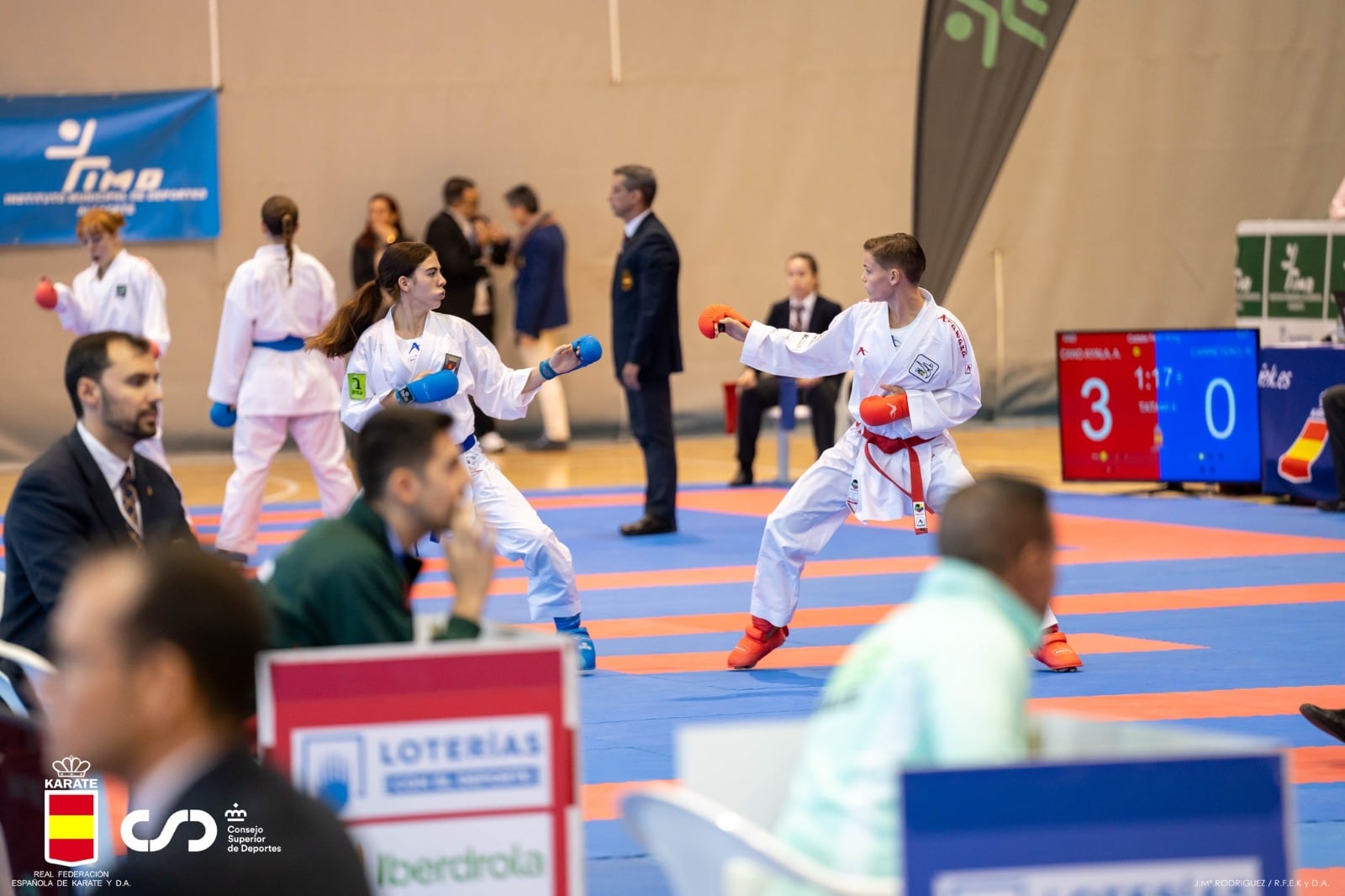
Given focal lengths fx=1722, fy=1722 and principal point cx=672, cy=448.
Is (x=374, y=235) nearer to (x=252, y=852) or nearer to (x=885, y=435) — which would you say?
(x=885, y=435)

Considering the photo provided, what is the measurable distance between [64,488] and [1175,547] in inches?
280

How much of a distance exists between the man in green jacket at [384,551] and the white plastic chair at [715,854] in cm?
69

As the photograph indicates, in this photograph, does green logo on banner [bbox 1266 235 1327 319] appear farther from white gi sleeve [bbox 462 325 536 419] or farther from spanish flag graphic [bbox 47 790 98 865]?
spanish flag graphic [bbox 47 790 98 865]

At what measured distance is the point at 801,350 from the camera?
6840mm

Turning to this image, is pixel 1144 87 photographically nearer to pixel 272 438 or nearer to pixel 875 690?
pixel 272 438

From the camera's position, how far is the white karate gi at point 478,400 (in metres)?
6.49

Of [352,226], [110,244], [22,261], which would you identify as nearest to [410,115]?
[352,226]

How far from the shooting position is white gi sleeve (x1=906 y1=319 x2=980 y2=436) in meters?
6.48

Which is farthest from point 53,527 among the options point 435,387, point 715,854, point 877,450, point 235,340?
point 235,340

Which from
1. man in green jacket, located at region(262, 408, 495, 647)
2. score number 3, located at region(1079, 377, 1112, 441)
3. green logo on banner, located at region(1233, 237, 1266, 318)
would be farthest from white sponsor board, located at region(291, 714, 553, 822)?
green logo on banner, located at region(1233, 237, 1266, 318)

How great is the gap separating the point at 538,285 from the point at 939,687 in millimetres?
12846

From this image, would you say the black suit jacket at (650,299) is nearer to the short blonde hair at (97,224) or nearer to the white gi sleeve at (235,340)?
the white gi sleeve at (235,340)

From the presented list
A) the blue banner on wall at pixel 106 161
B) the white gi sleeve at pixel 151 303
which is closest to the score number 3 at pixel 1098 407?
the white gi sleeve at pixel 151 303

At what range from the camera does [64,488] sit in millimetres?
4043
